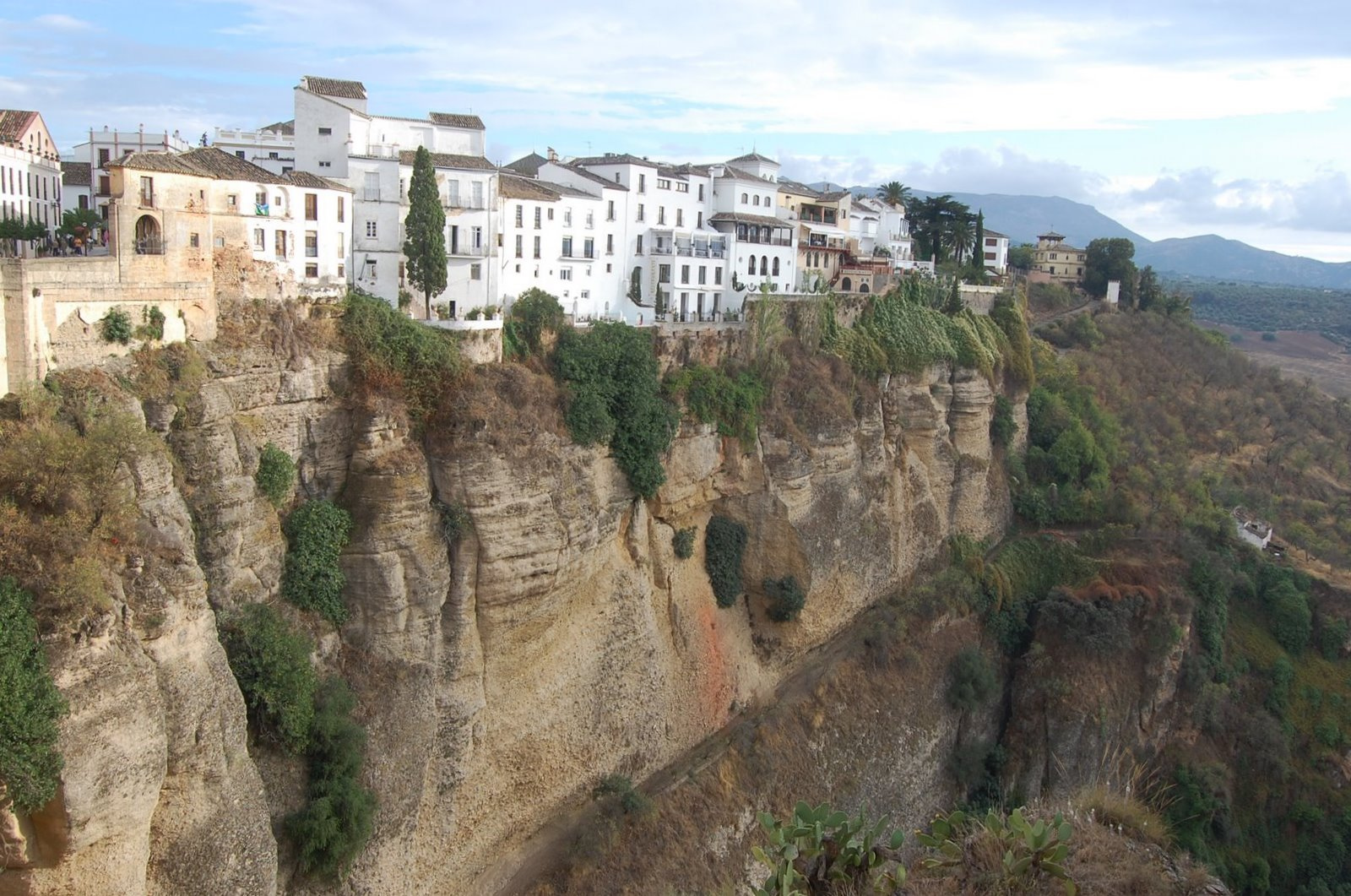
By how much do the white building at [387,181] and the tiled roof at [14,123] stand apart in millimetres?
7214

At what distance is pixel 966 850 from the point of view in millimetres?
12000

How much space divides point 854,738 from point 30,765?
20899 mm

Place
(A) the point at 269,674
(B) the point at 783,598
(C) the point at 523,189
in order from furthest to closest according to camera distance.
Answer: (C) the point at 523,189 → (B) the point at 783,598 → (A) the point at 269,674

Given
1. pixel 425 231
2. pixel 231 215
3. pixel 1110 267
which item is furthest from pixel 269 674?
pixel 1110 267

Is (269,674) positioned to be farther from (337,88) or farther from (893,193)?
(893,193)

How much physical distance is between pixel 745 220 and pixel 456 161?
13.5m

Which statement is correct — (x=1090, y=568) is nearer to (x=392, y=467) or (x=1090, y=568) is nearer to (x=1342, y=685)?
(x=1342, y=685)

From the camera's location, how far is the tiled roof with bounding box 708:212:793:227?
126ft

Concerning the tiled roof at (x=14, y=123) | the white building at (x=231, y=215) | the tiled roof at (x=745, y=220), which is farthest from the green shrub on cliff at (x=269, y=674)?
the tiled roof at (x=745, y=220)

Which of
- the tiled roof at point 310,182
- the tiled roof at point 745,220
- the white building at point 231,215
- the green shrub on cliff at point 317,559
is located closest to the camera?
the white building at point 231,215

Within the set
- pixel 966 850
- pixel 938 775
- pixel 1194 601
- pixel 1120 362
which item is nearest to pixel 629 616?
pixel 938 775

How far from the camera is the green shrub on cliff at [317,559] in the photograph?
20062 mm

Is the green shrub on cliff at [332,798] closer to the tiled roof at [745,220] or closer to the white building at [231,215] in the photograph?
the white building at [231,215]

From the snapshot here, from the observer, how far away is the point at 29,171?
1070 inches
